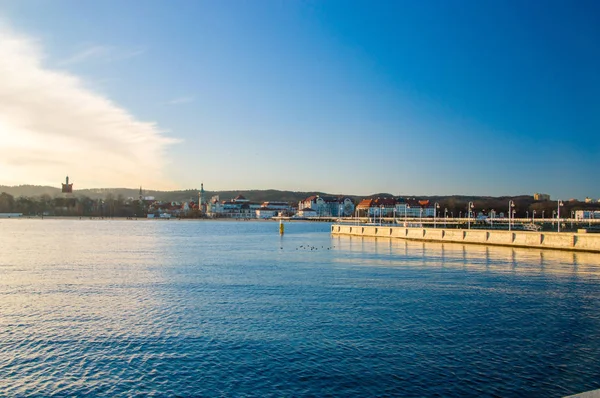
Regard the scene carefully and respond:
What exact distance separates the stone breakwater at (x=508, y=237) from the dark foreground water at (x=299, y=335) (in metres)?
22.6

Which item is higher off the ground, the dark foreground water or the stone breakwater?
the stone breakwater

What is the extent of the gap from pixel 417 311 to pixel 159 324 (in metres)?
11.0

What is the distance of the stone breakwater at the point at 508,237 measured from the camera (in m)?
54.7

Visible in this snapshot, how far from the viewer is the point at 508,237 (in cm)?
6481

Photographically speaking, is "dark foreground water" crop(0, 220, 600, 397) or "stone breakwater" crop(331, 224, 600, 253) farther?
"stone breakwater" crop(331, 224, 600, 253)

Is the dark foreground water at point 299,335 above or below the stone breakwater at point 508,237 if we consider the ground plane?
below

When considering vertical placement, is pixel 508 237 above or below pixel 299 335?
above

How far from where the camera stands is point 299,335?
59.0 ft

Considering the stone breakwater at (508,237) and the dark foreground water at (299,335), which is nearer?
the dark foreground water at (299,335)

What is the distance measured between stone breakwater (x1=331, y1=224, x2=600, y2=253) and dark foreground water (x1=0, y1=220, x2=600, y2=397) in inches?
890

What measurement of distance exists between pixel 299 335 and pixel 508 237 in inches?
2130

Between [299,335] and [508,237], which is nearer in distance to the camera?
[299,335]

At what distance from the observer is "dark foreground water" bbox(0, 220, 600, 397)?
1334 cm

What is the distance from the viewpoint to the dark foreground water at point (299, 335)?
43.8ft
